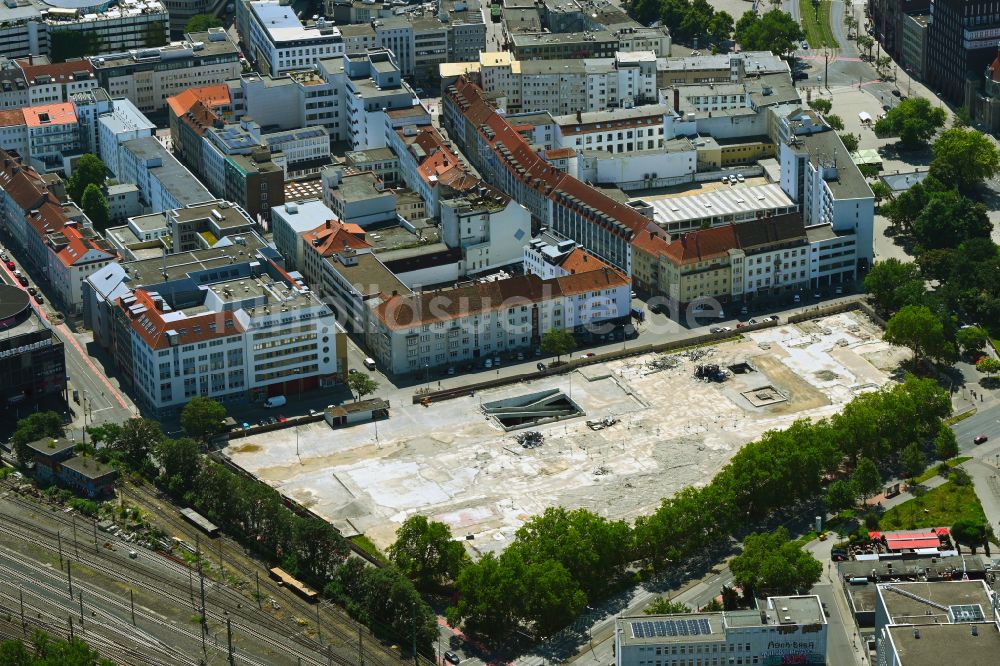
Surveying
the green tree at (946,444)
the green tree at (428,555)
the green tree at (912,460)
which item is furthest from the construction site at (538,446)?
the green tree at (912,460)

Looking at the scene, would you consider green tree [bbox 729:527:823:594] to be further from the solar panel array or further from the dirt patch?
the dirt patch

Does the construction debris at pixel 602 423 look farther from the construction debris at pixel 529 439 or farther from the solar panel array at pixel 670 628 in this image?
the solar panel array at pixel 670 628

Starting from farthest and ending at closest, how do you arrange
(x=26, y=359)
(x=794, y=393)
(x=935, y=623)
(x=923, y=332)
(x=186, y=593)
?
(x=923, y=332)
(x=794, y=393)
(x=26, y=359)
(x=186, y=593)
(x=935, y=623)

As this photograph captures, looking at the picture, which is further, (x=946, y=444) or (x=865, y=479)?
(x=946, y=444)

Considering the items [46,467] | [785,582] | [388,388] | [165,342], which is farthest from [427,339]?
[785,582]

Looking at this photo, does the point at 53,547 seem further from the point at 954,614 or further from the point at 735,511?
the point at 954,614

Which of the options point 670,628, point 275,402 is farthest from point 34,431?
point 670,628

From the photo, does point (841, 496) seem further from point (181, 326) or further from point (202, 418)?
point (181, 326)
